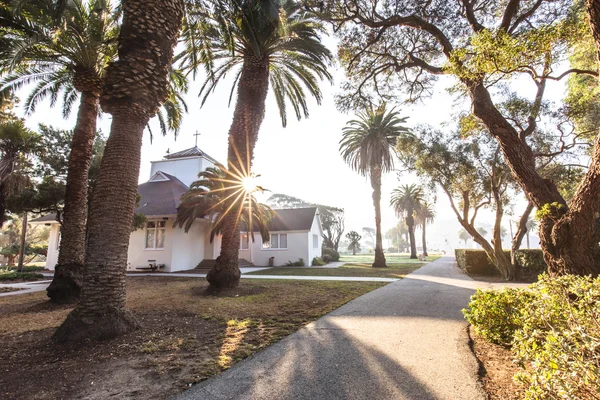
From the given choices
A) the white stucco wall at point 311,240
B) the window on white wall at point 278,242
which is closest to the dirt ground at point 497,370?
the white stucco wall at point 311,240

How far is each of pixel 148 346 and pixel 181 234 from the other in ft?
54.3

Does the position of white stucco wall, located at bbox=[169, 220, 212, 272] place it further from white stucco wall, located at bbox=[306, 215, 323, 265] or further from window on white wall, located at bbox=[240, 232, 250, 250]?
white stucco wall, located at bbox=[306, 215, 323, 265]

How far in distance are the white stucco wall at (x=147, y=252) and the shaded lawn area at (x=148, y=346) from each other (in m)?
10.5

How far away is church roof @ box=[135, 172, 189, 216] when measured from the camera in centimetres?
1985

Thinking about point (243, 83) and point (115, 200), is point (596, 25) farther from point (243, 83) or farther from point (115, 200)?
point (243, 83)

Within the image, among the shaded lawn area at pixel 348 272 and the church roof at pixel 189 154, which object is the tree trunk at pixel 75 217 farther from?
the church roof at pixel 189 154

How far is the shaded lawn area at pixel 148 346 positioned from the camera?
3506mm

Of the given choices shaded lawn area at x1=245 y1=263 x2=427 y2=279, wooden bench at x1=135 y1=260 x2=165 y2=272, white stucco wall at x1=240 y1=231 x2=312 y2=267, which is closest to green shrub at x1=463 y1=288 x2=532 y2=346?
shaded lawn area at x1=245 y1=263 x2=427 y2=279

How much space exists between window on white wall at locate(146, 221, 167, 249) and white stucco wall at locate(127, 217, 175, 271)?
23cm

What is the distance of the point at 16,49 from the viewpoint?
8.49 m

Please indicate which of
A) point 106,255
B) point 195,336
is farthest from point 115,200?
point 195,336

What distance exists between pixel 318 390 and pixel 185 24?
11467mm

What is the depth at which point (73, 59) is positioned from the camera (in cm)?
942

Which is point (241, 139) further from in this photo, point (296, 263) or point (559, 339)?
point (296, 263)
